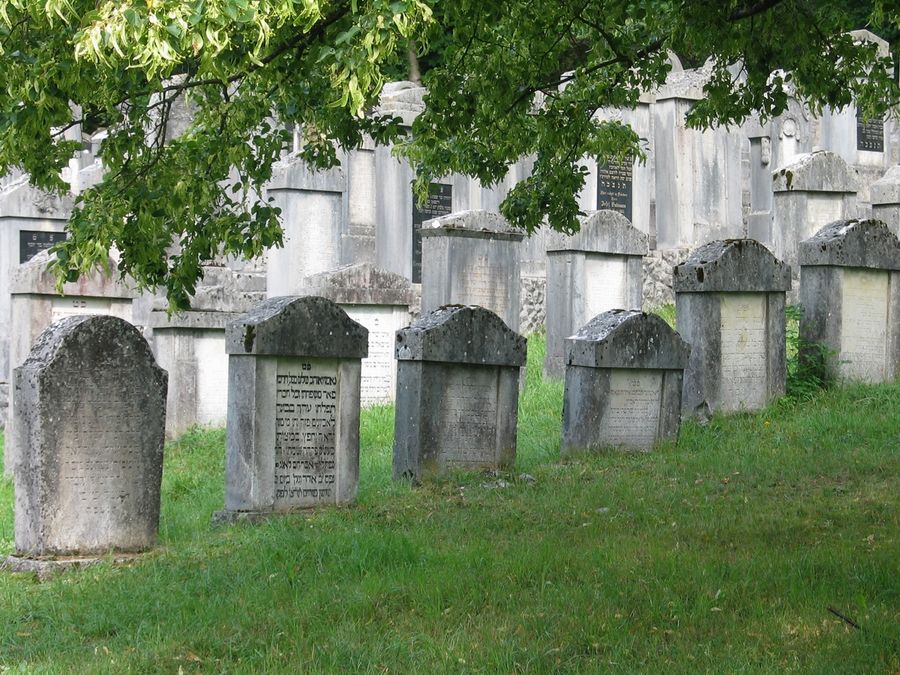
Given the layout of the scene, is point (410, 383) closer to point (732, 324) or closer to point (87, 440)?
point (87, 440)

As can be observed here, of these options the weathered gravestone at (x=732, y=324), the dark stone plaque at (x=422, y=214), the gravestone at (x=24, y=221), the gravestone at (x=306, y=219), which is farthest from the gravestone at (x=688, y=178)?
the gravestone at (x=24, y=221)

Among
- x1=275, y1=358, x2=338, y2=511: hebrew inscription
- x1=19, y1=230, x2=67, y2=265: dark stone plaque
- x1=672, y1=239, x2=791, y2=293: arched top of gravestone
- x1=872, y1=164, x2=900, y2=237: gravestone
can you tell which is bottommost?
x1=275, y1=358, x2=338, y2=511: hebrew inscription

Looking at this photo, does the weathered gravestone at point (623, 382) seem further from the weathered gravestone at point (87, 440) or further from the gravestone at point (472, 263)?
the weathered gravestone at point (87, 440)

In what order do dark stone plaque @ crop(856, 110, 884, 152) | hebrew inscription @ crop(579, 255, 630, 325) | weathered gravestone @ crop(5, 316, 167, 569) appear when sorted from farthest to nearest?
dark stone plaque @ crop(856, 110, 884, 152)
hebrew inscription @ crop(579, 255, 630, 325)
weathered gravestone @ crop(5, 316, 167, 569)

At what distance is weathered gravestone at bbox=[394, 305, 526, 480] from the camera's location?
10523 millimetres

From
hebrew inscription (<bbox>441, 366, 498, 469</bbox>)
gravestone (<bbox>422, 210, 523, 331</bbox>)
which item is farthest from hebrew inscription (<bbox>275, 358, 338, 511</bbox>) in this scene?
gravestone (<bbox>422, 210, 523, 331</bbox>)

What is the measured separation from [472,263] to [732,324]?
3.96m

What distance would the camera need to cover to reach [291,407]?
30.8 ft

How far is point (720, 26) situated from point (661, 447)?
4.20m

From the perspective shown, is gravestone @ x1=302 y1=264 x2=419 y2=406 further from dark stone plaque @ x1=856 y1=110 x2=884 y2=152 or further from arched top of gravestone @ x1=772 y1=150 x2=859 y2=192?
dark stone plaque @ x1=856 y1=110 x2=884 y2=152

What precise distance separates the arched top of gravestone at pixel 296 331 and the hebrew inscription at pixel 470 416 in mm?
1279

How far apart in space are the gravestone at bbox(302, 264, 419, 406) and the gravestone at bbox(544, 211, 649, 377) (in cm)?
232

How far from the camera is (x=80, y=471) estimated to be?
8.12 metres

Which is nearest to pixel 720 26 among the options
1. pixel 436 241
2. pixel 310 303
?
pixel 310 303
